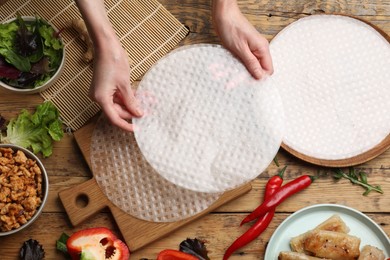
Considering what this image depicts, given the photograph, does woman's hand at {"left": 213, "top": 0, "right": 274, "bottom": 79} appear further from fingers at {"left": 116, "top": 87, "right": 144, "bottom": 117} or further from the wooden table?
fingers at {"left": 116, "top": 87, "right": 144, "bottom": 117}

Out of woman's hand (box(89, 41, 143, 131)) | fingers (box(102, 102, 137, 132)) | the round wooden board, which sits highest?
woman's hand (box(89, 41, 143, 131))

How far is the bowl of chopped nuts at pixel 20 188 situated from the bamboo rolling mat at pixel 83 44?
17 cm

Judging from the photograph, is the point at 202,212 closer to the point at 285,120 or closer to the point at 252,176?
the point at 252,176

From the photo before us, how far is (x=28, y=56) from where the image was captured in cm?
160

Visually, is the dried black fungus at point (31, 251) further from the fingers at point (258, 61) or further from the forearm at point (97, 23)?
the fingers at point (258, 61)

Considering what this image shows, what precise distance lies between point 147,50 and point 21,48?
36cm

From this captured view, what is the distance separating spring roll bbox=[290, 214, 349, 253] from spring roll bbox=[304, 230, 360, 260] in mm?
26

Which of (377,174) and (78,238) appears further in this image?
(377,174)

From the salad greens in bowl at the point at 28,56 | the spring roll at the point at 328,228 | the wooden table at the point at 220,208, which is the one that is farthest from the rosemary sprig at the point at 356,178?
the salad greens in bowl at the point at 28,56

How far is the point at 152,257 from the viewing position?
1.57 meters

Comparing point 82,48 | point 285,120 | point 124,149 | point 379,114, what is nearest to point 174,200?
point 124,149

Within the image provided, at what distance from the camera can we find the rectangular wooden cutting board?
5.06 feet

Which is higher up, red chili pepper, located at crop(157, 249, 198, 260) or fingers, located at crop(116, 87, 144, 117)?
fingers, located at crop(116, 87, 144, 117)

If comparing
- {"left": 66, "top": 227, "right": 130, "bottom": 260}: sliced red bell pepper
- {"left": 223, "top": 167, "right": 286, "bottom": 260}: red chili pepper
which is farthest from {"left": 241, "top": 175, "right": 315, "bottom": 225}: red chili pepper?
{"left": 66, "top": 227, "right": 130, "bottom": 260}: sliced red bell pepper
